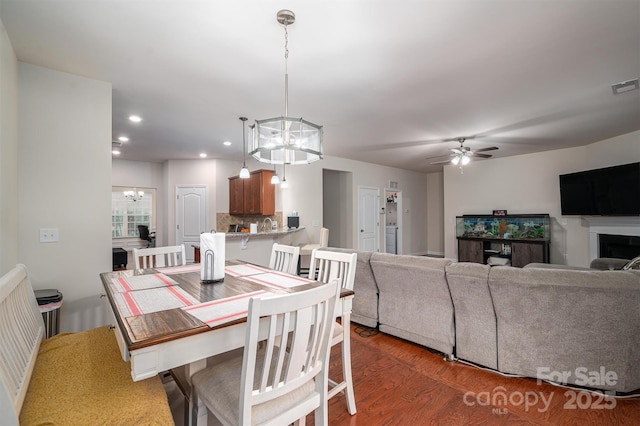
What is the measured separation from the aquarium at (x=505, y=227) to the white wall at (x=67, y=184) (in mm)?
6847

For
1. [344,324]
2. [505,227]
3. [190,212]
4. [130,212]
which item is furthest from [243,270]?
[130,212]

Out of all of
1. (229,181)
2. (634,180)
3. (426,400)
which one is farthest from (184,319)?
(634,180)

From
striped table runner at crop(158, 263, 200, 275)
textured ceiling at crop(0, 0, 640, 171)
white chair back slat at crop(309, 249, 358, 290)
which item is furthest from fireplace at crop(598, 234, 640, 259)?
striped table runner at crop(158, 263, 200, 275)

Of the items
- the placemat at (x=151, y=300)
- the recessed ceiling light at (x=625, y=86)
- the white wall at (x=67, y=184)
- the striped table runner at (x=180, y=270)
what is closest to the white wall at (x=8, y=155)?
the white wall at (x=67, y=184)

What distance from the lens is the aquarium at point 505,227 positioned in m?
5.83

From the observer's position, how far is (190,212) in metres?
6.47

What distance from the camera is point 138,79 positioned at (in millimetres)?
2676

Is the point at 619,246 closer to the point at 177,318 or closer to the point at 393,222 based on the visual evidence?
the point at 393,222

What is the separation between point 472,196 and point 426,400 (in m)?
6.00

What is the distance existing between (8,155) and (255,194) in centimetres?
358

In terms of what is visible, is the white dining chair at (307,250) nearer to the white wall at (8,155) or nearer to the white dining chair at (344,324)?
the white dining chair at (344,324)

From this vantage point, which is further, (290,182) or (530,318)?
(290,182)

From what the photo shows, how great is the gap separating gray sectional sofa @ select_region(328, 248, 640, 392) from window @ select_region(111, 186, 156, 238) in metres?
7.42

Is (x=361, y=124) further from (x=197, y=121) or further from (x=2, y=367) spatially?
(x=2, y=367)
